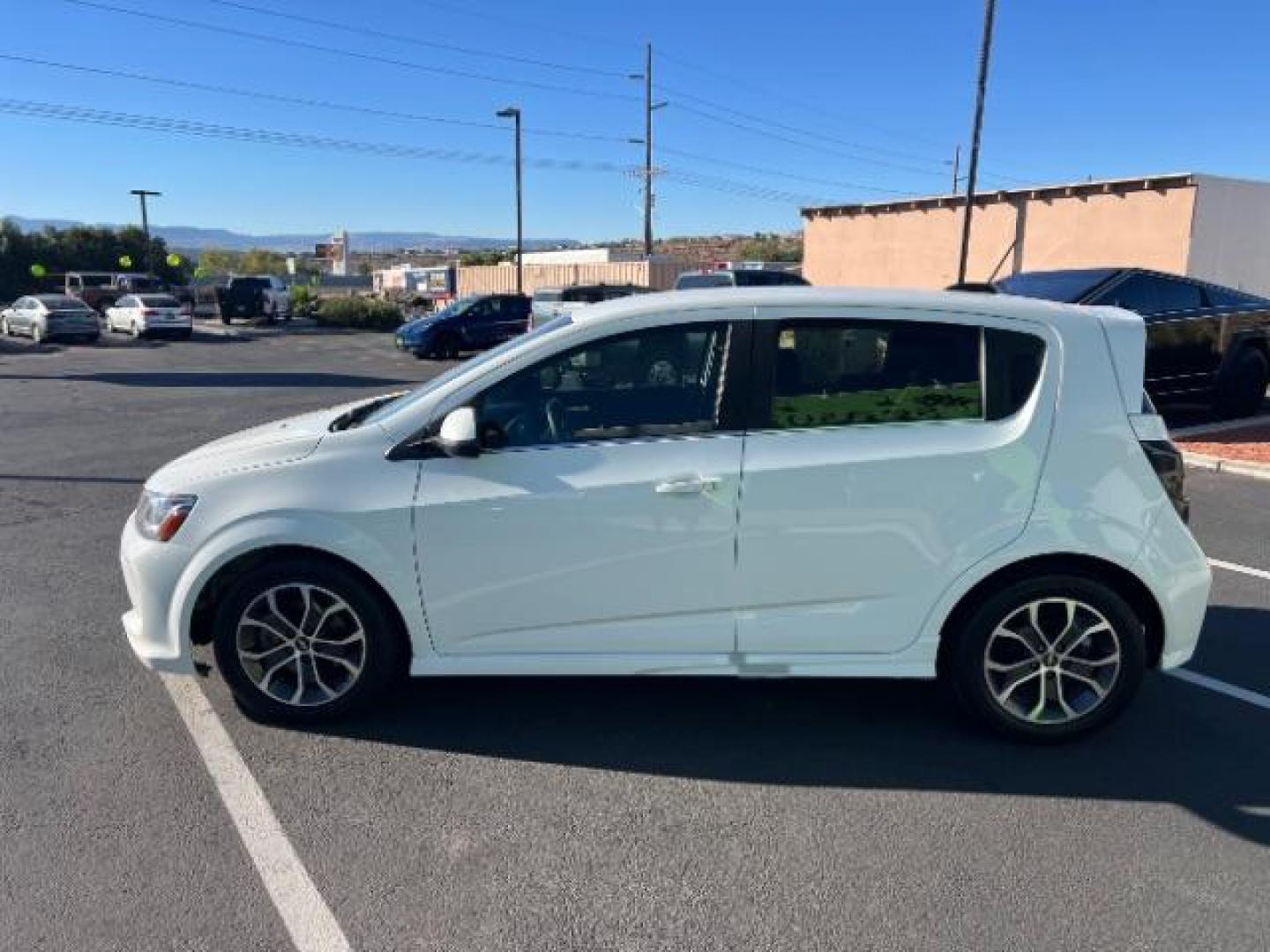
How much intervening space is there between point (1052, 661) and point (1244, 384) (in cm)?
910

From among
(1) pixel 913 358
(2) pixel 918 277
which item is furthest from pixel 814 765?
(2) pixel 918 277

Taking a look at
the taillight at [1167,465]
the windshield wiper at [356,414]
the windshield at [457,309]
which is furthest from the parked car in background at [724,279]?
the taillight at [1167,465]

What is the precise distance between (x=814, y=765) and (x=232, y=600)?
2.31 meters

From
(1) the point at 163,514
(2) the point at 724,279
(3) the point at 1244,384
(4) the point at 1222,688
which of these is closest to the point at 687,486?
(1) the point at 163,514

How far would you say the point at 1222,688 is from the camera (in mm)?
4203

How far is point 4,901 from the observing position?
2.73 meters

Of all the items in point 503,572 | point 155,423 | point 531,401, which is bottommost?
point 155,423

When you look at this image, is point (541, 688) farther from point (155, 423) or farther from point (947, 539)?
point (155, 423)

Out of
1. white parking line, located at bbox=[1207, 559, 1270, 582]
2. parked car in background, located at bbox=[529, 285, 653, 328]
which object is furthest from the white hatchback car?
parked car in background, located at bbox=[529, 285, 653, 328]

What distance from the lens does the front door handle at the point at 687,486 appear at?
344 centimetres

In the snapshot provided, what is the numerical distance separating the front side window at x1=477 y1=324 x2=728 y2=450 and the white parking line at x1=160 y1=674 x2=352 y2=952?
1.49m

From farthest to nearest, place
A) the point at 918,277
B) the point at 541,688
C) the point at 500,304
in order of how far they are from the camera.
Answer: the point at 918,277 → the point at 500,304 → the point at 541,688

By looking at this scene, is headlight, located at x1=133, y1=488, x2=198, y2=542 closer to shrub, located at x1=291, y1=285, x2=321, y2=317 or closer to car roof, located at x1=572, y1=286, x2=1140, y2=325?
car roof, located at x1=572, y1=286, x2=1140, y2=325

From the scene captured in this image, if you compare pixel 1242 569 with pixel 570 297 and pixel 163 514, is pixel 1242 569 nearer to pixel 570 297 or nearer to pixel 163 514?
pixel 163 514
